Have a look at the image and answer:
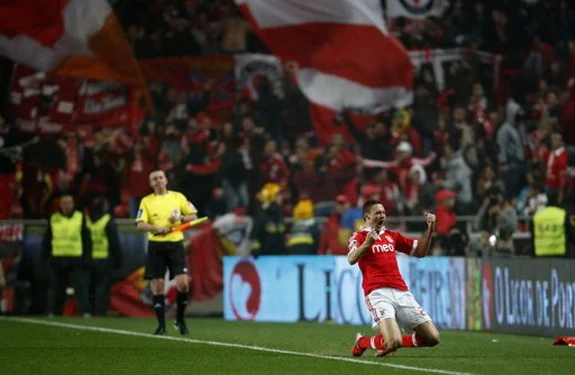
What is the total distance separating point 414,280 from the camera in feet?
70.2

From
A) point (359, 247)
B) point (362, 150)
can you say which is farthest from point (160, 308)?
point (362, 150)

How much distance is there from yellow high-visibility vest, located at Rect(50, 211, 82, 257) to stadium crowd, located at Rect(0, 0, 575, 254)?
124cm

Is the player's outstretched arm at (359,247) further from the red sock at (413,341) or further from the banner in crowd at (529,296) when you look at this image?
the banner in crowd at (529,296)

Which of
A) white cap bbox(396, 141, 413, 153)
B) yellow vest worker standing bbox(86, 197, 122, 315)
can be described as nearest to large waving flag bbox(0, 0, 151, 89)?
yellow vest worker standing bbox(86, 197, 122, 315)

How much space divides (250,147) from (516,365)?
14186 mm

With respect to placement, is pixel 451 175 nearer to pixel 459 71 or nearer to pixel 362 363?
pixel 459 71

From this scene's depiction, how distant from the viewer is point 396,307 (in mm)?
14086

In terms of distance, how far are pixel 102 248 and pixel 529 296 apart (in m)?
8.60

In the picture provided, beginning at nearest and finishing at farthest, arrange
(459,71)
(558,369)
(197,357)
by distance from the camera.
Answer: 1. (558,369)
2. (197,357)
3. (459,71)

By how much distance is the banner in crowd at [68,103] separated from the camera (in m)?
27.4

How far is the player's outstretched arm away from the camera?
44.7ft

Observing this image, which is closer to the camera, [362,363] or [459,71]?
[362,363]

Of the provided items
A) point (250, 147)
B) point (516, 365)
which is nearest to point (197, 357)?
point (516, 365)

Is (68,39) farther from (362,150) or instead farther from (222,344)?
(222,344)
